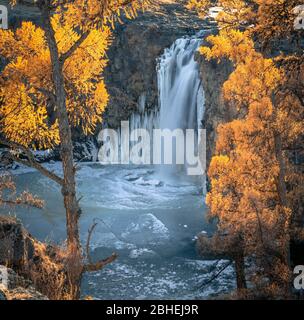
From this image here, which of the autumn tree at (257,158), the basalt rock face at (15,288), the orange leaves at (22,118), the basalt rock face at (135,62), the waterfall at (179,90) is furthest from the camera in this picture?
the basalt rock face at (135,62)

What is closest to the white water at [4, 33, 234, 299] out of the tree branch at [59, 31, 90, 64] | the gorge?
the gorge

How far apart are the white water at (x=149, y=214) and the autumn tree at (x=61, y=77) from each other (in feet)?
21.9

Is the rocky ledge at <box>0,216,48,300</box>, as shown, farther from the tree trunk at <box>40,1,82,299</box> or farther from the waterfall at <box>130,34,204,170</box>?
the waterfall at <box>130,34,204,170</box>

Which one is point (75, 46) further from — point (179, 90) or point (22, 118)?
point (179, 90)

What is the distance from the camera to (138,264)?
1510cm

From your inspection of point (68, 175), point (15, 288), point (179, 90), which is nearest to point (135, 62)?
point (179, 90)

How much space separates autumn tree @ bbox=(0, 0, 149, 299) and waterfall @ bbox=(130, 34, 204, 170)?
15666mm

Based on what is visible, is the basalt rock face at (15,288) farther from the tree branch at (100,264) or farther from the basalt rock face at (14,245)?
the tree branch at (100,264)

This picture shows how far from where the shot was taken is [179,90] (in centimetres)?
2517

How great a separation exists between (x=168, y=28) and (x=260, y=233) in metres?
20.9

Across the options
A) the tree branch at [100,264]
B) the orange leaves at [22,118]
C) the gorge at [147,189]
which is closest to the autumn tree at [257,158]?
the gorge at [147,189]

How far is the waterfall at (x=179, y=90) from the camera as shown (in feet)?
80.0

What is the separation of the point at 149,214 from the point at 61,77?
1348 cm
